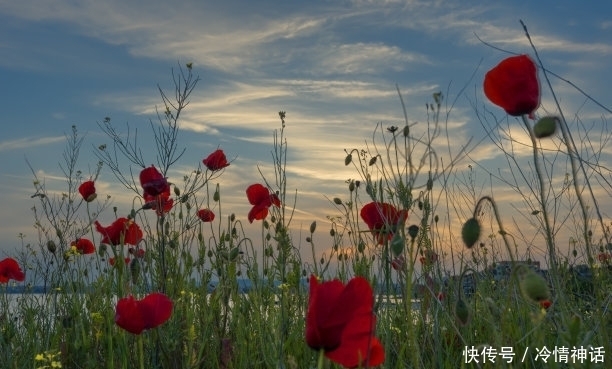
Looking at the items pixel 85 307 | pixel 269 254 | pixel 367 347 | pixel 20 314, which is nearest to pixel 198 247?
pixel 269 254

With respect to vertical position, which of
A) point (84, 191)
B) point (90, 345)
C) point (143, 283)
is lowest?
point (90, 345)

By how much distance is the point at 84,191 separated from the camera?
390 cm

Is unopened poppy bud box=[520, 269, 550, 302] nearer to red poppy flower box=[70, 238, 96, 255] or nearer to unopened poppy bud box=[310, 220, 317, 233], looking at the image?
unopened poppy bud box=[310, 220, 317, 233]

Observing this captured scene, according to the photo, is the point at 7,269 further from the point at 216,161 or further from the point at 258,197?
the point at 258,197

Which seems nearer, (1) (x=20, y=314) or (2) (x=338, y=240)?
(2) (x=338, y=240)

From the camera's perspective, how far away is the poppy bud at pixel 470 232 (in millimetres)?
1405

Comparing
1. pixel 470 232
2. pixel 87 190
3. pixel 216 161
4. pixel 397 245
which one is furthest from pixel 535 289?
pixel 87 190

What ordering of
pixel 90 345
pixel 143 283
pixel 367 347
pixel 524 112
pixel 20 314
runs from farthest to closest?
pixel 20 314 → pixel 143 283 → pixel 90 345 → pixel 524 112 → pixel 367 347

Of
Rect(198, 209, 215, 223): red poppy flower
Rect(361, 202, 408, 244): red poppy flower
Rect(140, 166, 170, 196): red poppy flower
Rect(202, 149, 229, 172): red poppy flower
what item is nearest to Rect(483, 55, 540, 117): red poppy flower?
Rect(361, 202, 408, 244): red poppy flower

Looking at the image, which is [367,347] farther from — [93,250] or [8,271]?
[8,271]

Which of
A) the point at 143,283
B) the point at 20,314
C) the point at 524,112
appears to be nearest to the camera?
the point at 524,112

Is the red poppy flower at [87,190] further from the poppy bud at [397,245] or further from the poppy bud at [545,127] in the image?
the poppy bud at [545,127]

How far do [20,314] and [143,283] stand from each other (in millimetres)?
1519

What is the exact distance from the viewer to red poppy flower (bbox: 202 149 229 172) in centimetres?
403
